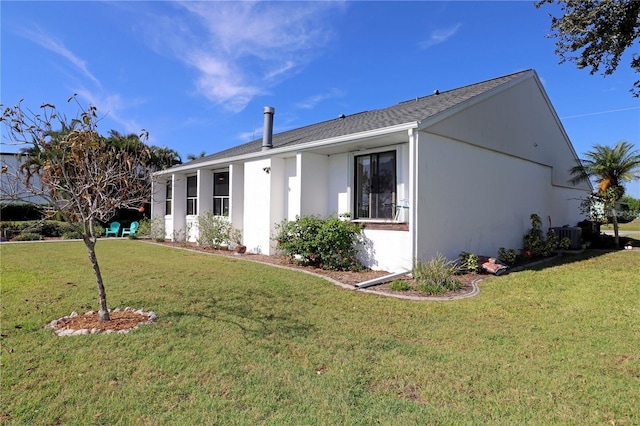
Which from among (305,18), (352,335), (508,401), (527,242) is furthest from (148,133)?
(527,242)

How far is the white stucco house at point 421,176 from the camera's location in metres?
8.88

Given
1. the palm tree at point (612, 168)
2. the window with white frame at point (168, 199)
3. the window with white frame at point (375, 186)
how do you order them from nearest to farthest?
the window with white frame at point (375, 186), the palm tree at point (612, 168), the window with white frame at point (168, 199)

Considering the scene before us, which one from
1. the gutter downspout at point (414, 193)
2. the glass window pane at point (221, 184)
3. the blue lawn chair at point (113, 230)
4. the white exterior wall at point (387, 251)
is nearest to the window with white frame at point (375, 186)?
the white exterior wall at point (387, 251)

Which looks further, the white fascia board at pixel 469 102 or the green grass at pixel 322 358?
the white fascia board at pixel 469 102

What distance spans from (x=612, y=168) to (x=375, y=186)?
12.1 meters

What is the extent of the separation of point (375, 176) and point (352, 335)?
20.9 ft

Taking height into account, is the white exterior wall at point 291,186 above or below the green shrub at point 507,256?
above

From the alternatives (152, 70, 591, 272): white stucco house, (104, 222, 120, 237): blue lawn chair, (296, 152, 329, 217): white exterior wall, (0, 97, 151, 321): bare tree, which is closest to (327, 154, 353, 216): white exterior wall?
(152, 70, 591, 272): white stucco house

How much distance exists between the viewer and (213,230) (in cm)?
Answer: 1402

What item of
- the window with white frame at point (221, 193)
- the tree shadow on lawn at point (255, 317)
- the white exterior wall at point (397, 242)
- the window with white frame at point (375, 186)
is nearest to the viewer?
the tree shadow on lawn at point (255, 317)

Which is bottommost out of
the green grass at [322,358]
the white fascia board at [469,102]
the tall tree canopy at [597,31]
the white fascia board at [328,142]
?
the green grass at [322,358]

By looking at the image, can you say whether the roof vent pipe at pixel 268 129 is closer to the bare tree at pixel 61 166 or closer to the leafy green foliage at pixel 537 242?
the bare tree at pixel 61 166

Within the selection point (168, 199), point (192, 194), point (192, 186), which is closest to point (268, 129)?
point (192, 186)

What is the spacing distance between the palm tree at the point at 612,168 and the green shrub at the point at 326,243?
39.8 ft
